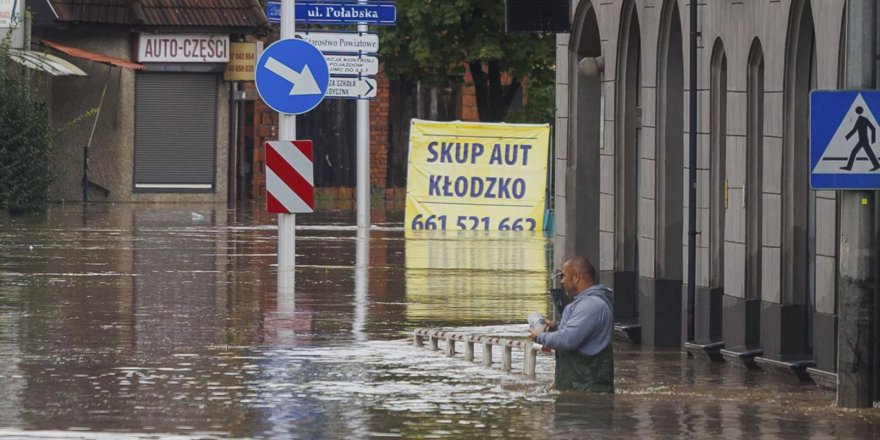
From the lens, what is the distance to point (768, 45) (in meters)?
15.4

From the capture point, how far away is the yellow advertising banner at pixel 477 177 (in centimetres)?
3525

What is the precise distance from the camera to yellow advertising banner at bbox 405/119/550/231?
3525 cm

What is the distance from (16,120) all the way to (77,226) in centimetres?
481

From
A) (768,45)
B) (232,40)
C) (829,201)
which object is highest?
(232,40)

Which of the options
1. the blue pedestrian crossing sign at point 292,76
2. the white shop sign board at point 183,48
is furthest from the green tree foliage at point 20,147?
the blue pedestrian crossing sign at point 292,76

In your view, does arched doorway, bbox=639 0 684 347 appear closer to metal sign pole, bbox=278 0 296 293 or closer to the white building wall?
the white building wall

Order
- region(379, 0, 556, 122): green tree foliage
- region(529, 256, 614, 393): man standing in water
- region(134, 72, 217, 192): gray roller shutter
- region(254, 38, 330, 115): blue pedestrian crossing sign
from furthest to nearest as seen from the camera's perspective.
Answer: region(379, 0, 556, 122): green tree foliage → region(134, 72, 217, 192): gray roller shutter → region(254, 38, 330, 115): blue pedestrian crossing sign → region(529, 256, 614, 393): man standing in water

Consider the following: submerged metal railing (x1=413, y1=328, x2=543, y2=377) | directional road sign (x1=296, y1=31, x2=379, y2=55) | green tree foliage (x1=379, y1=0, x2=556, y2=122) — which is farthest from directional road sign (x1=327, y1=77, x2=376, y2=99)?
submerged metal railing (x1=413, y1=328, x2=543, y2=377)

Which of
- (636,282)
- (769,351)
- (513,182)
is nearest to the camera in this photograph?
(769,351)

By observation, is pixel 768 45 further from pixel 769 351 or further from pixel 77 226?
pixel 77 226

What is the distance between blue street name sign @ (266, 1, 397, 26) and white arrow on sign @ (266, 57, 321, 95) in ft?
22.9

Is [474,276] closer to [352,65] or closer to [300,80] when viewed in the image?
[300,80]

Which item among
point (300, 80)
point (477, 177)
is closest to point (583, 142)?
point (300, 80)

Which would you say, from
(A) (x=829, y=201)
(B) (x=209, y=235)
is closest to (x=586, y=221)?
(A) (x=829, y=201)
